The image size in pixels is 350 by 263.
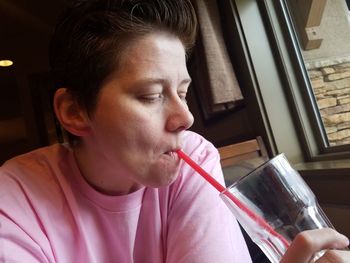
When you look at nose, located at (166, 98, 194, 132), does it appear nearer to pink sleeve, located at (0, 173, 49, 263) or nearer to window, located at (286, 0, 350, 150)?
pink sleeve, located at (0, 173, 49, 263)

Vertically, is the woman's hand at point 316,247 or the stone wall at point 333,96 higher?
the stone wall at point 333,96

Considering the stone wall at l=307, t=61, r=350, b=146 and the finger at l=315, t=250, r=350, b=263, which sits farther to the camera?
the stone wall at l=307, t=61, r=350, b=146

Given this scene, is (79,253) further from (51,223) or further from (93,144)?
(93,144)

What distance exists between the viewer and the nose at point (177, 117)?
0.67 meters

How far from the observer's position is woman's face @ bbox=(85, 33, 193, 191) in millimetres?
660

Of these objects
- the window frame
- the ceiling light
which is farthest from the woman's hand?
the ceiling light

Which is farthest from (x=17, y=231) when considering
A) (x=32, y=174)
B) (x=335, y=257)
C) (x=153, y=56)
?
(x=335, y=257)

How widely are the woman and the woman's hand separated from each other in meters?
0.24

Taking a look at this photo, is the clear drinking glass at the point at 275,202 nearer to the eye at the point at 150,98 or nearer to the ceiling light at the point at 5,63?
the eye at the point at 150,98

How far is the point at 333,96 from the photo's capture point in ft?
4.86

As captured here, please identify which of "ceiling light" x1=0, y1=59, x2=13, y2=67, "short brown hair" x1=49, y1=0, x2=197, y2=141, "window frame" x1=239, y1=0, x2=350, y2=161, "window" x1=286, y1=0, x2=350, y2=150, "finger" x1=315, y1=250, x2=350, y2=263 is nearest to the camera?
"finger" x1=315, y1=250, x2=350, y2=263

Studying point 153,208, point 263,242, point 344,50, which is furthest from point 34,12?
point 263,242

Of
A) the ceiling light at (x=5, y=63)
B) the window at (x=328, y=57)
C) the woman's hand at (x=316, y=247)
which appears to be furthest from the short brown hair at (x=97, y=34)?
the ceiling light at (x=5, y=63)

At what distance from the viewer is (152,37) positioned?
2.34 ft
